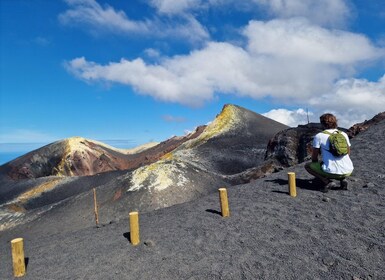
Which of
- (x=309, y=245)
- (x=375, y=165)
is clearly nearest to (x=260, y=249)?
(x=309, y=245)

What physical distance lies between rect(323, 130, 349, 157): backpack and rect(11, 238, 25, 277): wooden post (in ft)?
36.3

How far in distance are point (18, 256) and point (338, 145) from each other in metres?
11.5

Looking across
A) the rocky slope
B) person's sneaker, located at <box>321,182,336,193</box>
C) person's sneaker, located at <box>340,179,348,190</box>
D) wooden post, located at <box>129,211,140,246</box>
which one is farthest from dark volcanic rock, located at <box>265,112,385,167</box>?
wooden post, located at <box>129,211,140,246</box>

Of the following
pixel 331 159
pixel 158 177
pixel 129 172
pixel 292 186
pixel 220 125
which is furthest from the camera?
pixel 220 125

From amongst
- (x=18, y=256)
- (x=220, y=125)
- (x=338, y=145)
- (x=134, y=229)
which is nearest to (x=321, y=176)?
(x=338, y=145)

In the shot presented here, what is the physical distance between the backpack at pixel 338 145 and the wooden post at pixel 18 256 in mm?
11053

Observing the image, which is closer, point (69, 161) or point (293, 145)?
point (293, 145)

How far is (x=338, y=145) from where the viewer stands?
38.6 feet

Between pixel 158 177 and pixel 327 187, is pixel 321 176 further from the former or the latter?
pixel 158 177

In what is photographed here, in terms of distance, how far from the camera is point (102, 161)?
62969 mm

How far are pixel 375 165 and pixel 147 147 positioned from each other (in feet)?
215

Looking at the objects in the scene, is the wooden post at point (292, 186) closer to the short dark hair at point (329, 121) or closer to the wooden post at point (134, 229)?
the short dark hair at point (329, 121)

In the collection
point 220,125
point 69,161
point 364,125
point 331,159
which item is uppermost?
point 220,125

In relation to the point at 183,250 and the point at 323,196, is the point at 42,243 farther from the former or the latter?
the point at 323,196
